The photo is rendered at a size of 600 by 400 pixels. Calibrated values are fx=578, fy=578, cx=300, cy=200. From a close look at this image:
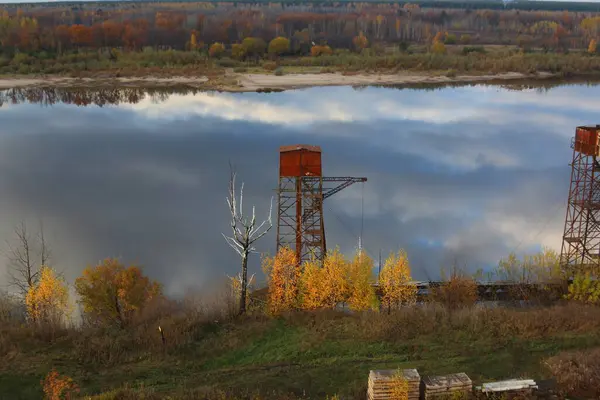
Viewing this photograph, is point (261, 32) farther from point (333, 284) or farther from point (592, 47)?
point (333, 284)

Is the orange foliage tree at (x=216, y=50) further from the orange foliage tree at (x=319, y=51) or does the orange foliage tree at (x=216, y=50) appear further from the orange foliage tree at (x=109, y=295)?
the orange foliage tree at (x=109, y=295)

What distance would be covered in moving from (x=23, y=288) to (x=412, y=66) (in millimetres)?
63618

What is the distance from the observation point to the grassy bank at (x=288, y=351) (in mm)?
12008

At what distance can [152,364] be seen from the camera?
13.2m

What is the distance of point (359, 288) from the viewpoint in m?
18.1

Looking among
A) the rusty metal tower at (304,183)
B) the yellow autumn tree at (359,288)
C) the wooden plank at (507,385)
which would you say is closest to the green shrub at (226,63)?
the rusty metal tower at (304,183)

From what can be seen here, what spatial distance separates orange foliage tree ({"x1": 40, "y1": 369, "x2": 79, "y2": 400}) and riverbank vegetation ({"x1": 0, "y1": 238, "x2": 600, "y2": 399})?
6cm

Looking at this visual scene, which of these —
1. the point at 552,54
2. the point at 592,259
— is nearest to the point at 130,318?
the point at 592,259

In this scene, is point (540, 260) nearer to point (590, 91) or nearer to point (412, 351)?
point (412, 351)

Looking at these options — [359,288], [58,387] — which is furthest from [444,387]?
[359,288]

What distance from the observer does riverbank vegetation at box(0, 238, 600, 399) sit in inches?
472

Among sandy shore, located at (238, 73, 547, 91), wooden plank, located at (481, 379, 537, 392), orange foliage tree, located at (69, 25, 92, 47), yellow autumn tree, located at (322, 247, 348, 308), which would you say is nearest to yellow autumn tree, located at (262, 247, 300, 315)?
yellow autumn tree, located at (322, 247, 348, 308)

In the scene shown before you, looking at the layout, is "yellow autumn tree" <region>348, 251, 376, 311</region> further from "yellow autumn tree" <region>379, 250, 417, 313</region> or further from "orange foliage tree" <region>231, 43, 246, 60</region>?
"orange foliage tree" <region>231, 43, 246, 60</region>

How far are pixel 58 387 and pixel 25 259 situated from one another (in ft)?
41.3
